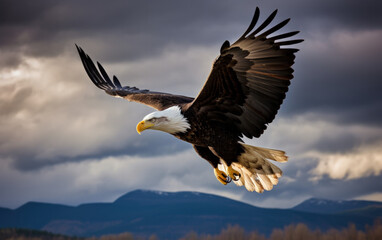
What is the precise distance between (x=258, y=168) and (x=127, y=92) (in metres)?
3.55

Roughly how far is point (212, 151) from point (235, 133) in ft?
1.55

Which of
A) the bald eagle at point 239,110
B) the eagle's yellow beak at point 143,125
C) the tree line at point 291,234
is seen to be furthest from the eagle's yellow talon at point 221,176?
the tree line at point 291,234

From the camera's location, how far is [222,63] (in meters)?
7.72

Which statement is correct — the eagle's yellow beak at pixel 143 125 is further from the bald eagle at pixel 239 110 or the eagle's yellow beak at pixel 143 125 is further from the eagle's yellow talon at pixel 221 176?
the eagle's yellow talon at pixel 221 176

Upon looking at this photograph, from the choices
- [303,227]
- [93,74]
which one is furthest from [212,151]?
[303,227]

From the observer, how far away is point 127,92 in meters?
11.5

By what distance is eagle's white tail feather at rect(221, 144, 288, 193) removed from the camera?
9.05m

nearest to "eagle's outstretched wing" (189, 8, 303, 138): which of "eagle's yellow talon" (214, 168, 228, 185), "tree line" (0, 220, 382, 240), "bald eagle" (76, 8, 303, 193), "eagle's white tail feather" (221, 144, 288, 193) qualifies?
"bald eagle" (76, 8, 303, 193)

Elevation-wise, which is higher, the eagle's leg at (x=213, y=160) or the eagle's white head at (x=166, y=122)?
the eagle's white head at (x=166, y=122)

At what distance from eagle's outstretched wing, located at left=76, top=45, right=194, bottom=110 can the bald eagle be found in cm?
10

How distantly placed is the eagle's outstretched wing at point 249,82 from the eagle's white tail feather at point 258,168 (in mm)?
583

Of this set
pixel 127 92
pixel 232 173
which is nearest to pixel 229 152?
pixel 232 173

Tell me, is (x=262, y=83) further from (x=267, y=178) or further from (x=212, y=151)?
(x=267, y=178)

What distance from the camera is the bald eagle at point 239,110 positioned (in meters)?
7.68
